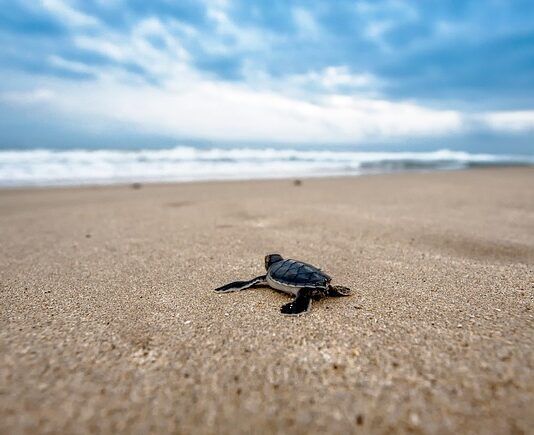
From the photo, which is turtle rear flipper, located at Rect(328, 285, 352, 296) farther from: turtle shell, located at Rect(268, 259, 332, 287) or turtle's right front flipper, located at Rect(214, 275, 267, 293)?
turtle's right front flipper, located at Rect(214, 275, 267, 293)

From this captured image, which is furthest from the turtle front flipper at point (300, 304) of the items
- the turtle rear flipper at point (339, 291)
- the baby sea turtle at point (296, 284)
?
the turtle rear flipper at point (339, 291)

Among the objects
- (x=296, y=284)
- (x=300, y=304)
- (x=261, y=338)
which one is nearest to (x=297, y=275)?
(x=296, y=284)

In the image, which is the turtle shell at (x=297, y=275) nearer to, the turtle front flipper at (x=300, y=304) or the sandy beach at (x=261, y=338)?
the turtle front flipper at (x=300, y=304)

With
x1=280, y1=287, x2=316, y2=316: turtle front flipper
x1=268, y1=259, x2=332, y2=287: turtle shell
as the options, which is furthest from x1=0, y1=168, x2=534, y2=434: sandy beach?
x1=268, y1=259, x2=332, y2=287: turtle shell

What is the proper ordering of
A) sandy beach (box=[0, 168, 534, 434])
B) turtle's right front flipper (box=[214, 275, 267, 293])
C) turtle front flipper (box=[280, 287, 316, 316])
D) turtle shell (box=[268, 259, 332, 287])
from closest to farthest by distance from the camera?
sandy beach (box=[0, 168, 534, 434]), turtle front flipper (box=[280, 287, 316, 316]), turtle shell (box=[268, 259, 332, 287]), turtle's right front flipper (box=[214, 275, 267, 293])

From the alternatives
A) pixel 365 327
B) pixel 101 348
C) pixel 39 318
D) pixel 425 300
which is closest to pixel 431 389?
pixel 365 327

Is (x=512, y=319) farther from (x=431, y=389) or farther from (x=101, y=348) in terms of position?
(x=101, y=348)
